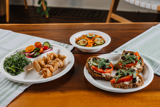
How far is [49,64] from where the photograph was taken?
100 centimetres

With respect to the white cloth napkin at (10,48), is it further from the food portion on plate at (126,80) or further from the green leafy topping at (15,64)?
the food portion on plate at (126,80)

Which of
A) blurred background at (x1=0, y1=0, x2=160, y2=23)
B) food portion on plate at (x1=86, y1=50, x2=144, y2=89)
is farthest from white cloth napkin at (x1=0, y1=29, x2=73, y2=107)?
blurred background at (x1=0, y1=0, x2=160, y2=23)

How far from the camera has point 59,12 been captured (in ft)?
12.5

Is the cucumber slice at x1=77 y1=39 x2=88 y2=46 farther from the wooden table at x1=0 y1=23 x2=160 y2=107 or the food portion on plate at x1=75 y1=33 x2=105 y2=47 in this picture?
the wooden table at x1=0 y1=23 x2=160 y2=107

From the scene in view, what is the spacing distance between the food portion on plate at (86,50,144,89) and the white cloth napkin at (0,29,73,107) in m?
0.35

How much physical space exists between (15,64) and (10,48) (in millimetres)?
348

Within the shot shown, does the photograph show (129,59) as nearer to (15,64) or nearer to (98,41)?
(98,41)

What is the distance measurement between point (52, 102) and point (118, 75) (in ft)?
1.06

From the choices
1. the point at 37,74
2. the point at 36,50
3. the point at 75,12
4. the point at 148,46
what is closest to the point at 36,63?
the point at 37,74

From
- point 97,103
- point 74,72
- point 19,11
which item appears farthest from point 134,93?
point 19,11

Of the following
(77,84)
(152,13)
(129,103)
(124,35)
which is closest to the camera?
(129,103)

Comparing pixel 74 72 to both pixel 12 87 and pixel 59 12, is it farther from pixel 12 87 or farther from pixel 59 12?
pixel 59 12

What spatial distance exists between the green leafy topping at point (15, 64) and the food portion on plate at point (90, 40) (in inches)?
14.4

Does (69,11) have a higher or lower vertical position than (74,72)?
lower
